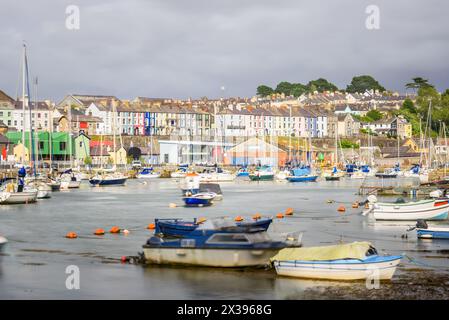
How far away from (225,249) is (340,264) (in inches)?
189

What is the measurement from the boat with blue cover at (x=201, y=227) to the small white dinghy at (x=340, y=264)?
2.78 m

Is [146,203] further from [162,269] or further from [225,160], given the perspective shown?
[225,160]

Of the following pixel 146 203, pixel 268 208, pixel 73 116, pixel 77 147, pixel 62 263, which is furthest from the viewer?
pixel 73 116

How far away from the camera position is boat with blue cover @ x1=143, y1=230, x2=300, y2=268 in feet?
107

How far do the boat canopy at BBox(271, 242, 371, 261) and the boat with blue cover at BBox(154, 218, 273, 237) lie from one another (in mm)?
2164

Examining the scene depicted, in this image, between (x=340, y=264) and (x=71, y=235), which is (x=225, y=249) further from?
(x=71, y=235)

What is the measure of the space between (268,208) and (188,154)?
104872 millimetres

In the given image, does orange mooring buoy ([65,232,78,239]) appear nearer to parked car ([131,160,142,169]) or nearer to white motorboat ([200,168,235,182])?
white motorboat ([200,168,235,182])

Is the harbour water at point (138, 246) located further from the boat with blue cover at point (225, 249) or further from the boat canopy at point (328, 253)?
the boat canopy at point (328, 253)

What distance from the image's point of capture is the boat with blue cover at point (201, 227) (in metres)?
33.2

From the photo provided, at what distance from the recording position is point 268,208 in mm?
68625

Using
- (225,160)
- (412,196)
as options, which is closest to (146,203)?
(412,196)

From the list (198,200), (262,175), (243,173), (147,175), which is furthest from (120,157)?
(198,200)

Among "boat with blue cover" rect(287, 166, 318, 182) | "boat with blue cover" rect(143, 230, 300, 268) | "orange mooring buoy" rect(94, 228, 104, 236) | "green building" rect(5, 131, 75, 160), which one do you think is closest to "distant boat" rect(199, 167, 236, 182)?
"boat with blue cover" rect(287, 166, 318, 182)
